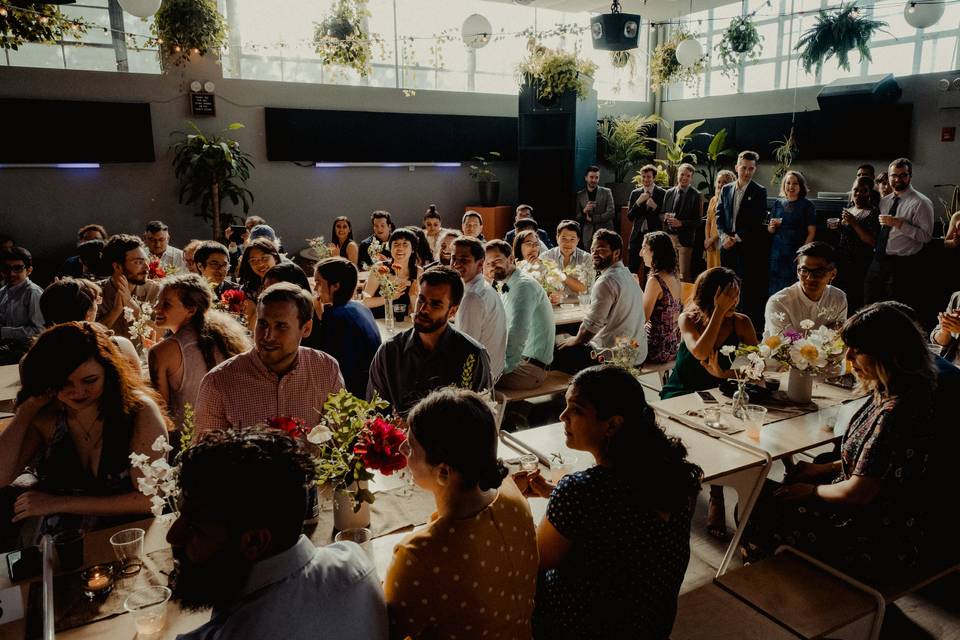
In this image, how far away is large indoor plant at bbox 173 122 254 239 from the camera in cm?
845

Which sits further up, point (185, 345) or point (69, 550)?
point (185, 345)

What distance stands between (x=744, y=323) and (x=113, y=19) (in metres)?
8.41

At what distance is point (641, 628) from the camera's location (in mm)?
1734

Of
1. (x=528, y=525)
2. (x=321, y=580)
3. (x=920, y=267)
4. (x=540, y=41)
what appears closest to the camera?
(x=321, y=580)

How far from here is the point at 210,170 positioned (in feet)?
27.8

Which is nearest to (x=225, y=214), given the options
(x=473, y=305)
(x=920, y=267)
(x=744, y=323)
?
(x=473, y=305)

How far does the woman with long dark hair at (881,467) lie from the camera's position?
2.28 metres

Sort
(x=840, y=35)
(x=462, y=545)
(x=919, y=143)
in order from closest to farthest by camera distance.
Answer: (x=462, y=545) < (x=840, y=35) < (x=919, y=143)

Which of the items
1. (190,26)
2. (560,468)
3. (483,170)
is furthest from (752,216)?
(190,26)

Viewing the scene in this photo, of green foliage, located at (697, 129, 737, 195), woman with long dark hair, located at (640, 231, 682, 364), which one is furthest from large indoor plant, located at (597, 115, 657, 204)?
woman with long dark hair, located at (640, 231, 682, 364)

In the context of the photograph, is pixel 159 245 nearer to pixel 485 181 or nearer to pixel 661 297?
pixel 661 297

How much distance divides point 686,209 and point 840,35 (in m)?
2.77

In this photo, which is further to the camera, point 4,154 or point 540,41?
point 540,41

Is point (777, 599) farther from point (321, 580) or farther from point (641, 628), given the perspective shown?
point (321, 580)
